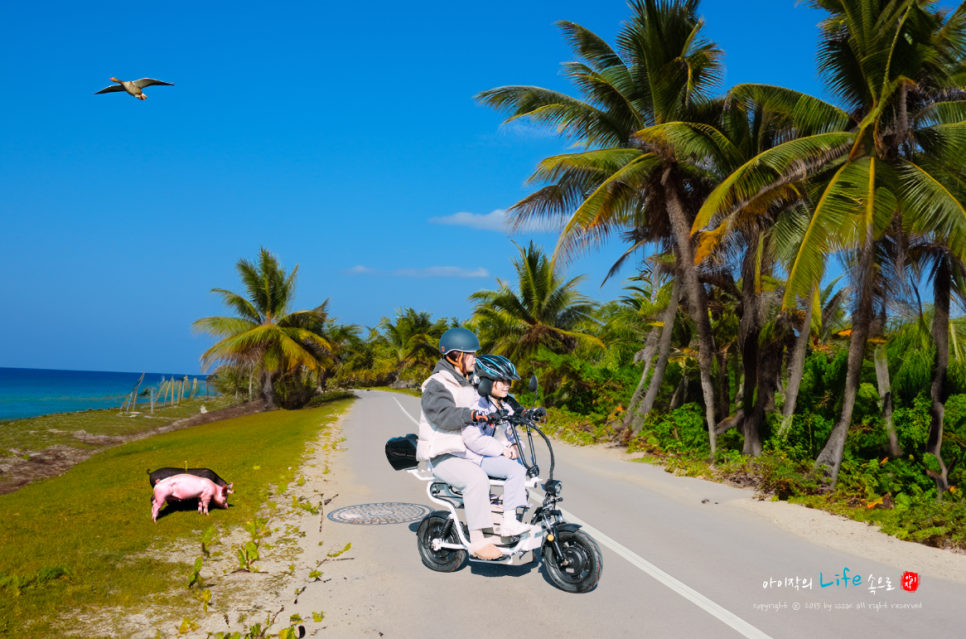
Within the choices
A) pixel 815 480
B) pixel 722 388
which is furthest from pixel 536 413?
pixel 722 388

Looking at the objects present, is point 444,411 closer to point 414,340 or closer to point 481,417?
point 481,417

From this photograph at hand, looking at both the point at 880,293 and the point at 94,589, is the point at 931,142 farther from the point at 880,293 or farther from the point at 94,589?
the point at 94,589

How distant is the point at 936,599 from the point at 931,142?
7564 millimetres

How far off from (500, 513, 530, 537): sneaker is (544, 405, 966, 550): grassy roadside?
15.8 ft

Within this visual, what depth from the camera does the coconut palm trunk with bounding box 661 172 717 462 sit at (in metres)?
14.2

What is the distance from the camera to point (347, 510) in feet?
25.7

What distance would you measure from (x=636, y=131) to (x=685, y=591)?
12311mm

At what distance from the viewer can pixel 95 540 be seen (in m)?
5.93

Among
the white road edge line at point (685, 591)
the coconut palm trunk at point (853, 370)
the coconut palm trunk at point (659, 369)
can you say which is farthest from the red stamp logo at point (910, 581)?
the coconut palm trunk at point (659, 369)

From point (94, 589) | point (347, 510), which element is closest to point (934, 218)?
point (347, 510)

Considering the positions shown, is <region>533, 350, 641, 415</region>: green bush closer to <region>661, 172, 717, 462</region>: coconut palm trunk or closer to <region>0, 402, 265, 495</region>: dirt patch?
<region>661, 172, 717, 462</region>: coconut palm trunk

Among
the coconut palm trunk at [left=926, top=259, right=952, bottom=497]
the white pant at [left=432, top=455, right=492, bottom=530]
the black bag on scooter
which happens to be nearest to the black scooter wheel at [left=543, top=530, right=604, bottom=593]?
the white pant at [left=432, top=455, right=492, bottom=530]

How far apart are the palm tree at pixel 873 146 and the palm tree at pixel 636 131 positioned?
3457 millimetres

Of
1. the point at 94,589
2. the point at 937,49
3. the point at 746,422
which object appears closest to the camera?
the point at 94,589
